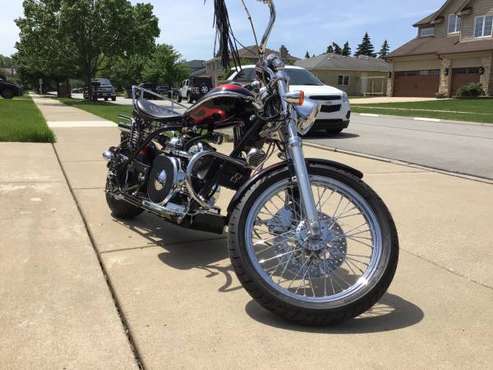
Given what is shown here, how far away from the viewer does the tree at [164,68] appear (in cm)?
6888

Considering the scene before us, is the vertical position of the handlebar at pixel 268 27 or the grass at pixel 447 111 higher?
the handlebar at pixel 268 27

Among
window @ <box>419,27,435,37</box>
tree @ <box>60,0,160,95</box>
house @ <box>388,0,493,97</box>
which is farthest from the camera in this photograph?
window @ <box>419,27,435,37</box>

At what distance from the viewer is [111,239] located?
4.02 metres

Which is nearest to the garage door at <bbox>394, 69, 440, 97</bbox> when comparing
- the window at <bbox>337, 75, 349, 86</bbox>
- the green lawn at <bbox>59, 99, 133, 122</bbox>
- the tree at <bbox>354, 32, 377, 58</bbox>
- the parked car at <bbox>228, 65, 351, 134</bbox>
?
the window at <bbox>337, 75, 349, 86</bbox>

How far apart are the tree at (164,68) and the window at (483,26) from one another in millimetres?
40686

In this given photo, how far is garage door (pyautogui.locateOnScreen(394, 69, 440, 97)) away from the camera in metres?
39.9

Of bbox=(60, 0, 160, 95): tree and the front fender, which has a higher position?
bbox=(60, 0, 160, 95): tree

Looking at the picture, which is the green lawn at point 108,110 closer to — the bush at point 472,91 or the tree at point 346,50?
the bush at point 472,91

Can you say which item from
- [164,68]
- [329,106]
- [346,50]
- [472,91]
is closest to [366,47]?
[346,50]

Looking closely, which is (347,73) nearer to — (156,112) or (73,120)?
(73,120)

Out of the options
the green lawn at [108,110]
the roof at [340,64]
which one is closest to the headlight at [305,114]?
the green lawn at [108,110]

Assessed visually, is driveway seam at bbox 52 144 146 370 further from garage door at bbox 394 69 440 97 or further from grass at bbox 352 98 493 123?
garage door at bbox 394 69 440 97

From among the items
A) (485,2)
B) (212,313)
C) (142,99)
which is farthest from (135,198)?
(485,2)

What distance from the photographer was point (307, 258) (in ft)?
9.41
